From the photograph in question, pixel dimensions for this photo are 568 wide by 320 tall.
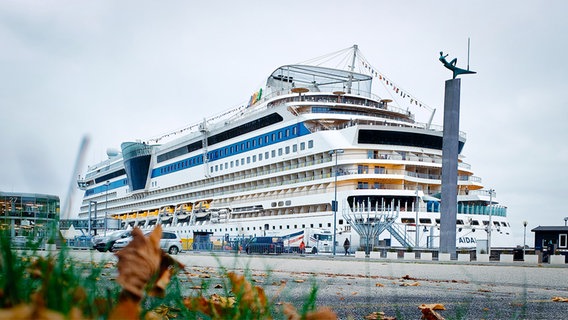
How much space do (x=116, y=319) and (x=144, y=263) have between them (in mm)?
430

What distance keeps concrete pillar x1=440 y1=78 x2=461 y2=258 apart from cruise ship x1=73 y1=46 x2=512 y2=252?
7348mm

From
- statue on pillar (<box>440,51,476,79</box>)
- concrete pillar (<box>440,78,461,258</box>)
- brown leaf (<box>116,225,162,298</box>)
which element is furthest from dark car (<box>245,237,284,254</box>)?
brown leaf (<box>116,225,162,298</box>)

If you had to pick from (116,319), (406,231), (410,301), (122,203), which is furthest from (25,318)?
(122,203)

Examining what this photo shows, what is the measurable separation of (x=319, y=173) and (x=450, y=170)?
16494 mm

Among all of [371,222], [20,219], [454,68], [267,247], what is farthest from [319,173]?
[20,219]

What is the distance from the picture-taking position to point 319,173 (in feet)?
120

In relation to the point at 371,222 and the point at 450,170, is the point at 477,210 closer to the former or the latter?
the point at 371,222

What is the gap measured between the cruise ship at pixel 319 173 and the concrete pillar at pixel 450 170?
24.1 ft

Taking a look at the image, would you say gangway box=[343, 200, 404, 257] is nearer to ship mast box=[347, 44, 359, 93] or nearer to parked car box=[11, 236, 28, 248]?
ship mast box=[347, 44, 359, 93]

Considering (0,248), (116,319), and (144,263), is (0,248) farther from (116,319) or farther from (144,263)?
(116,319)

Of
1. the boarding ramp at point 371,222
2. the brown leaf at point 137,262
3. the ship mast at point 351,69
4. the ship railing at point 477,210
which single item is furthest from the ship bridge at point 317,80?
the brown leaf at point 137,262

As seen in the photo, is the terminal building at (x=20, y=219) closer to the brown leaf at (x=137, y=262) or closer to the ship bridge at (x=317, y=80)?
the brown leaf at (x=137, y=262)

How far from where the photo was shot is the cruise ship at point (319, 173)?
32.4m

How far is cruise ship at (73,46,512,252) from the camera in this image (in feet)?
106
